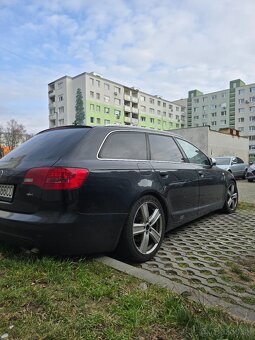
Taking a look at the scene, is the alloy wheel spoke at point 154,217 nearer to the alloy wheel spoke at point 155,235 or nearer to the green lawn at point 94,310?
the alloy wheel spoke at point 155,235

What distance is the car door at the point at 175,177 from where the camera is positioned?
381 centimetres

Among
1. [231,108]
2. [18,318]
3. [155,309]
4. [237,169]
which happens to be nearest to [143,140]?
[155,309]

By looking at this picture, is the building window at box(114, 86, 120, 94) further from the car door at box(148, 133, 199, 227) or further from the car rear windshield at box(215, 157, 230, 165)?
the car door at box(148, 133, 199, 227)

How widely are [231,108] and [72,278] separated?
91.3 m

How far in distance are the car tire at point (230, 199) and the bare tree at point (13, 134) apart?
5893 centimetres

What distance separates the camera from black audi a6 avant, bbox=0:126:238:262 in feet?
8.92

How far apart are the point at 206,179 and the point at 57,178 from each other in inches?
117

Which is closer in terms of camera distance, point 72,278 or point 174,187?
point 72,278

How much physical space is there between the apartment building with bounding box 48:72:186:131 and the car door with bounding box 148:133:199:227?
55920 millimetres

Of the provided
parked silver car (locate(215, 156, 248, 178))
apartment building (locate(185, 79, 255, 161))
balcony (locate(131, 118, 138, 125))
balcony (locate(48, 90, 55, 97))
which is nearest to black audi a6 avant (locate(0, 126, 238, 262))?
parked silver car (locate(215, 156, 248, 178))

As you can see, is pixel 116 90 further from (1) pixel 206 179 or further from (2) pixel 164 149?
(2) pixel 164 149

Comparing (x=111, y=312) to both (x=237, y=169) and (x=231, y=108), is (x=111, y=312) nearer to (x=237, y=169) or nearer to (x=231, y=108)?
(x=237, y=169)

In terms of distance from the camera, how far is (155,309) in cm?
217

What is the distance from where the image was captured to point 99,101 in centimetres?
6481
